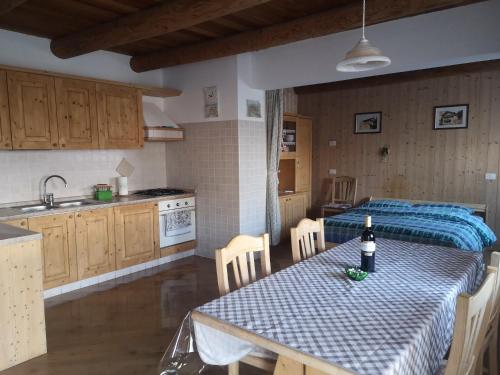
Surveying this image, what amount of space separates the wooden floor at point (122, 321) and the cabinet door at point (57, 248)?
19 centimetres

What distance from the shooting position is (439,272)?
6.32 ft

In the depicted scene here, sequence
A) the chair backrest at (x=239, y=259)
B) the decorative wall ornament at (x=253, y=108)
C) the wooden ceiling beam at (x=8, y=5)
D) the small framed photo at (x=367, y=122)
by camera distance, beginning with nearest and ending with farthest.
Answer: the chair backrest at (x=239, y=259), the wooden ceiling beam at (x=8, y=5), the decorative wall ornament at (x=253, y=108), the small framed photo at (x=367, y=122)

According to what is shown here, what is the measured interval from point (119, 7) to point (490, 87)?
14.7 ft

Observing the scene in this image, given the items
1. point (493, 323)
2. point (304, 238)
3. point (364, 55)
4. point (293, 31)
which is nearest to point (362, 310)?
point (493, 323)

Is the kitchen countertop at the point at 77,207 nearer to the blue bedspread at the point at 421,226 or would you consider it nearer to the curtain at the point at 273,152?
the curtain at the point at 273,152

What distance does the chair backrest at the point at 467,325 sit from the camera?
3.80ft

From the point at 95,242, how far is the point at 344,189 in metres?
3.92

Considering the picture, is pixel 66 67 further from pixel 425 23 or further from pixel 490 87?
pixel 490 87

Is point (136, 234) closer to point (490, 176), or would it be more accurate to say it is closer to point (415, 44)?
point (415, 44)

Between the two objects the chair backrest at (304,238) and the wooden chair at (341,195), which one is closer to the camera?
the chair backrest at (304,238)

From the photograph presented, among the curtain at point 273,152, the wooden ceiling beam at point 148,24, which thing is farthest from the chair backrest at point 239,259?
the curtain at point 273,152

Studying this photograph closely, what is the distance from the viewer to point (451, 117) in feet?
16.5

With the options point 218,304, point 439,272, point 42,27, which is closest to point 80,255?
point 42,27

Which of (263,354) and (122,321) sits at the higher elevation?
(263,354)
